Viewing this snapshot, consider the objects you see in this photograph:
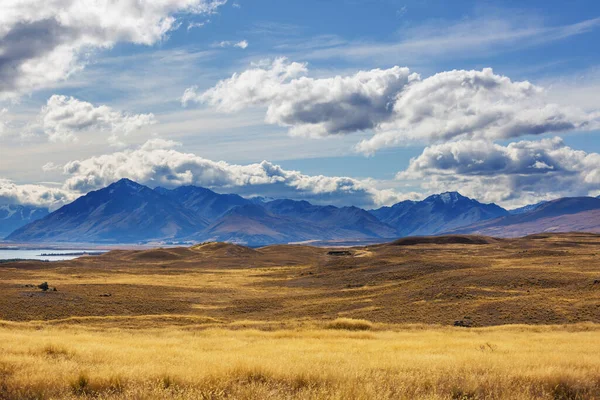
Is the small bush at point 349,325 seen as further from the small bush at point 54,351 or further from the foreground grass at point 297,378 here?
the small bush at point 54,351

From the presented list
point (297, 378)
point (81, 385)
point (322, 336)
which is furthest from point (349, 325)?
point (81, 385)

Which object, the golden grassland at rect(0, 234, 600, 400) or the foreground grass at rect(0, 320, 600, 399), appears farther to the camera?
the golden grassland at rect(0, 234, 600, 400)

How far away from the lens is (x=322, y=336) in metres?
31.8

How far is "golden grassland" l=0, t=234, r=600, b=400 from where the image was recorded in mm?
13016

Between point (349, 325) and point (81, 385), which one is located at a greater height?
point (81, 385)

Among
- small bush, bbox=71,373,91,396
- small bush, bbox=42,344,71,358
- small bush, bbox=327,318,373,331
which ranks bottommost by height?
small bush, bbox=327,318,373,331

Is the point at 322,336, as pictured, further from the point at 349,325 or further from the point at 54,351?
the point at 54,351

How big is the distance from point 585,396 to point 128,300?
188 ft

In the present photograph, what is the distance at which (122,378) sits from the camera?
13117 mm

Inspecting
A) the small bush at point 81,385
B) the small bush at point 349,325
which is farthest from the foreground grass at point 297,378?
the small bush at point 349,325

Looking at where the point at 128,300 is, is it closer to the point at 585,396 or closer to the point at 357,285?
the point at 357,285

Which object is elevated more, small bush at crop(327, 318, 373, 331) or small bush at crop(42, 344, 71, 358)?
small bush at crop(42, 344, 71, 358)

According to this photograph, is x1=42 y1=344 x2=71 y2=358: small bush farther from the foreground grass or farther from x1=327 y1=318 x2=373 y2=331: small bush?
x1=327 y1=318 x2=373 y2=331: small bush

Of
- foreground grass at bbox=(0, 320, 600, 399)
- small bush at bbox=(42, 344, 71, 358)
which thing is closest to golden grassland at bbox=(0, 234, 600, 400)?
foreground grass at bbox=(0, 320, 600, 399)
